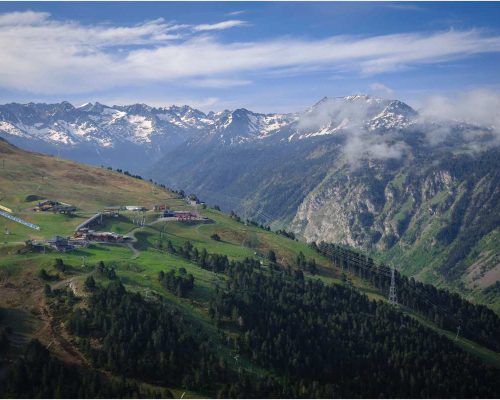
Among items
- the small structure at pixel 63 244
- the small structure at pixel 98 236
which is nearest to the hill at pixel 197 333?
the small structure at pixel 98 236

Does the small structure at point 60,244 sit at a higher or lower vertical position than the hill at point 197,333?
higher

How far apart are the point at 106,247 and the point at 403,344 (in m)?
90.7

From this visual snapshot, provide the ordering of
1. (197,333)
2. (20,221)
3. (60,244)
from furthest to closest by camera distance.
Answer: (20,221)
(60,244)
(197,333)

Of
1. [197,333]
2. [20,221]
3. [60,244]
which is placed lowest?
[197,333]

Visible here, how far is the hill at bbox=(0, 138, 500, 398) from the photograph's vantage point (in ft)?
348

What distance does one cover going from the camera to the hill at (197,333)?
10612 centimetres

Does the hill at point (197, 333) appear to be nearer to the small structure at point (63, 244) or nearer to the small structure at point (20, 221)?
the small structure at point (20, 221)

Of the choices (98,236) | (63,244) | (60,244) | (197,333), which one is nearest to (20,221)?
(98,236)

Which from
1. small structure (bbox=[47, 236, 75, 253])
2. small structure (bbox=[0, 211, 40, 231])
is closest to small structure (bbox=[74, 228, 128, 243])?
small structure (bbox=[47, 236, 75, 253])

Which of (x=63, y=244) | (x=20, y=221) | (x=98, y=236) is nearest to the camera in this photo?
(x=63, y=244)

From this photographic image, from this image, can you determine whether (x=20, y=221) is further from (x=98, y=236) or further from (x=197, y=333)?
(x=197, y=333)

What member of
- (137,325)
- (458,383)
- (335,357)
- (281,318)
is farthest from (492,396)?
(137,325)

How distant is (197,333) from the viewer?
127 m

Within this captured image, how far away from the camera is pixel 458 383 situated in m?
147
